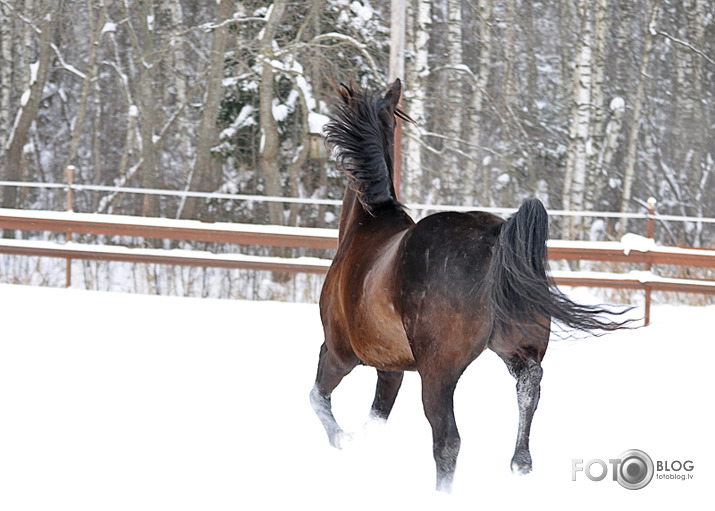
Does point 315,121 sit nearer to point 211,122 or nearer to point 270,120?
point 270,120

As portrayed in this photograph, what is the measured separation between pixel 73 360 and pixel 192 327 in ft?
5.11

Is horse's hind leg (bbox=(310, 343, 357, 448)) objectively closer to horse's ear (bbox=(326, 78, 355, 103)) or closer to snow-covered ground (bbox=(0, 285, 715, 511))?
snow-covered ground (bbox=(0, 285, 715, 511))

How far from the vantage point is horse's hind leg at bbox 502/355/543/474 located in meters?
3.63

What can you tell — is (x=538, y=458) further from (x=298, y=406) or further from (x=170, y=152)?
(x=170, y=152)

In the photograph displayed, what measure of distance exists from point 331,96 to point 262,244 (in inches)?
189

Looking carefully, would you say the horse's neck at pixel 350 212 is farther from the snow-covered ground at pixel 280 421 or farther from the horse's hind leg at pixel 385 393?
the snow-covered ground at pixel 280 421

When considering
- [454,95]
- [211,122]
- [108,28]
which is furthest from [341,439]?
[108,28]

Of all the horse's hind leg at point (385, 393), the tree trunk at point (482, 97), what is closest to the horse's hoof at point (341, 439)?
the horse's hind leg at point (385, 393)

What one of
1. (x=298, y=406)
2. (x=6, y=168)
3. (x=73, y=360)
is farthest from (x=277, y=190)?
(x=298, y=406)

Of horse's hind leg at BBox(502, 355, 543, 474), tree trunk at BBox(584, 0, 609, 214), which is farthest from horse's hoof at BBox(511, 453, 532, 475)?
tree trunk at BBox(584, 0, 609, 214)

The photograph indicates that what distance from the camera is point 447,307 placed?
3395mm

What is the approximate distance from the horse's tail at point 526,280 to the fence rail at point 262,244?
15.5ft

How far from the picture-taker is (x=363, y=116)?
4.41m

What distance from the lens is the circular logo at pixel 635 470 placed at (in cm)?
372
